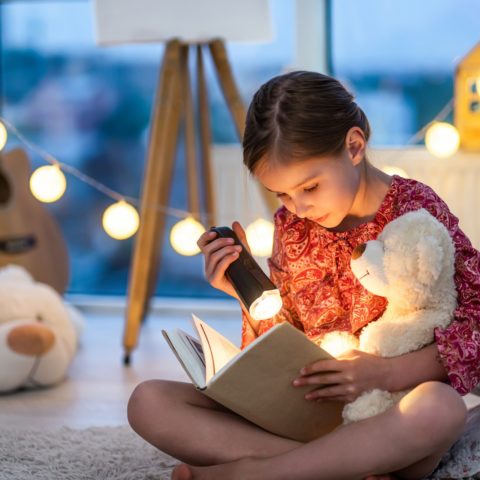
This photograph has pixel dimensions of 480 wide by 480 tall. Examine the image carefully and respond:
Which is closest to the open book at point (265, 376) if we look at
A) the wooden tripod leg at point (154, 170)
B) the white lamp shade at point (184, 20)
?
the wooden tripod leg at point (154, 170)

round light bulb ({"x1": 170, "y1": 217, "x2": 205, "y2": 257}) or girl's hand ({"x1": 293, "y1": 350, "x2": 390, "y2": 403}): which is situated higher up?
girl's hand ({"x1": 293, "y1": 350, "x2": 390, "y2": 403})

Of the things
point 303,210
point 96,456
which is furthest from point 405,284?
point 96,456

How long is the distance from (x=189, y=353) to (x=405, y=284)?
29cm

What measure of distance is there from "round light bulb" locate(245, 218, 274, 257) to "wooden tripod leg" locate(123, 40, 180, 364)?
23cm

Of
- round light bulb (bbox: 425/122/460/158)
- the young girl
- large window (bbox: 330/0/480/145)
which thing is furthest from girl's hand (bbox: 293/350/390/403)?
large window (bbox: 330/0/480/145)

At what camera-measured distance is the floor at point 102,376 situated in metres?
1.53

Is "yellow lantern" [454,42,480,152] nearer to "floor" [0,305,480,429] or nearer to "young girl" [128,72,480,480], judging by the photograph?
"floor" [0,305,480,429]

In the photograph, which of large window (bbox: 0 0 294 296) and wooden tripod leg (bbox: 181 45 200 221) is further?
large window (bbox: 0 0 294 296)

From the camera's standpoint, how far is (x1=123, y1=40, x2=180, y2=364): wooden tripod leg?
72.9 inches

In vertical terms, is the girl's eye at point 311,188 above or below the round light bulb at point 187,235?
above

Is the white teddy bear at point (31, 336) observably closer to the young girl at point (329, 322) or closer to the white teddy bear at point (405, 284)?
the young girl at point (329, 322)

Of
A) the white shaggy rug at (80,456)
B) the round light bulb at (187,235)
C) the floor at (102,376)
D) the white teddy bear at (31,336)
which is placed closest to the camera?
the white shaggy rug at (80,456)

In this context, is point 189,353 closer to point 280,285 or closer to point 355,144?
point 280,285

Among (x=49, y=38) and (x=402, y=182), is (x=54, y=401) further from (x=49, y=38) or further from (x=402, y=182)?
(x=49, y=38)
